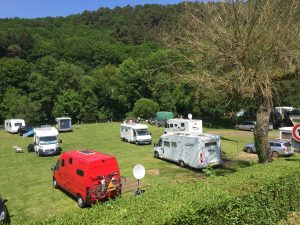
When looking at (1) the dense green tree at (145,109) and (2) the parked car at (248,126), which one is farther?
(1) the dense green tree at (145,109)

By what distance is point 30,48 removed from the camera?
10444 centimetres

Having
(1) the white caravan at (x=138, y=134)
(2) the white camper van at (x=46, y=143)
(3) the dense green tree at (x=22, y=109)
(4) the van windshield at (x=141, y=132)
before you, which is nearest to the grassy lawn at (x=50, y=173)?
(2) the white camper van at (x=46, y=143)

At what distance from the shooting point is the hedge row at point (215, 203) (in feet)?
23.2

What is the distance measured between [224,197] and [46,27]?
136 meters

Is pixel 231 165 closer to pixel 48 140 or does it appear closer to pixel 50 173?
pixel 50 173

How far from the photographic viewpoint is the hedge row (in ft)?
23.2

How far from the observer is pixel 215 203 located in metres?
7.95

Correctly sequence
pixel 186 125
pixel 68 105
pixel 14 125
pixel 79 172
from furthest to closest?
pixel 68 105
pixel 14 125
pixel 186 125
pixel 79 172

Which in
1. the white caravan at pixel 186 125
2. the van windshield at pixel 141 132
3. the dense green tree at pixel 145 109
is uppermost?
the dense green tree at pixel 145 109

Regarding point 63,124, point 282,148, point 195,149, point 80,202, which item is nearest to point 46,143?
point 195,149

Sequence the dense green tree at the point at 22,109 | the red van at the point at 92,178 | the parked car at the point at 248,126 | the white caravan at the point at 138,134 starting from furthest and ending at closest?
the dense green tree at the point at 22,109
the parked car at the point at 248,126
the white caravan at the point at 138,134
the red van at the point at 92,178

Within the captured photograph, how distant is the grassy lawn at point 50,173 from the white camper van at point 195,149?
2.18 feet

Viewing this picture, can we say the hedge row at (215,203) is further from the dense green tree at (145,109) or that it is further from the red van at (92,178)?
the dense green tree at (145,109)

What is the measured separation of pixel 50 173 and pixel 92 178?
963 cm
